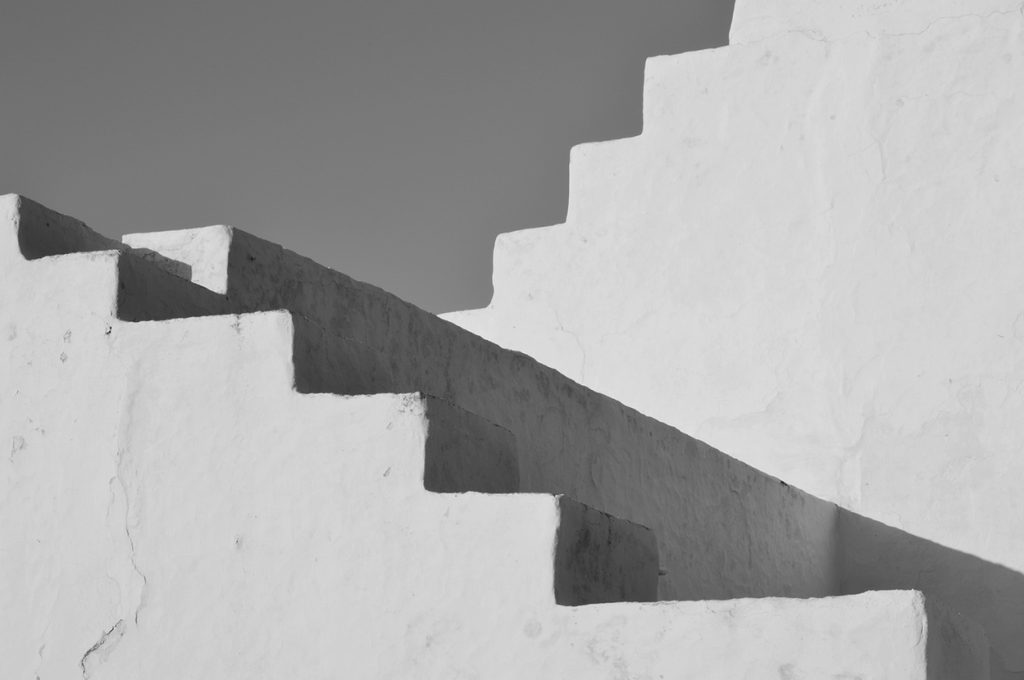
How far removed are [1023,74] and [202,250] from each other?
13.3 ft

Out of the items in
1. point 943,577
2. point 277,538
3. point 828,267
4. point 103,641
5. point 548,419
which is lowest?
point 103,641

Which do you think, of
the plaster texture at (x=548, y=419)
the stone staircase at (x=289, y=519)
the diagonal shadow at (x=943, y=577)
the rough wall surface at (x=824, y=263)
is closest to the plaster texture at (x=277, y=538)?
the stone staircase at (x=289, y=519)

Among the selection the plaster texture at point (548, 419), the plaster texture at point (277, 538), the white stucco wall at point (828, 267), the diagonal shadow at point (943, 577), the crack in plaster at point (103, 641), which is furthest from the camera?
the white stucco wall at point (828, 267)

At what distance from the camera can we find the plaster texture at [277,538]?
2.79 m

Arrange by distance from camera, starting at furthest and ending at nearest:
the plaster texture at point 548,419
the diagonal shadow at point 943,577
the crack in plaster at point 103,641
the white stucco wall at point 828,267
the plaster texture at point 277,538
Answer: the white stucco wall at point 828,267 → the diagonal shadow at point 943,577 → the plaster texture at point 548,419 → the crack in plaster at point 103,641 → the plaster texture at point 277,538

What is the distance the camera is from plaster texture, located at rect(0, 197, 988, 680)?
279 centimetres

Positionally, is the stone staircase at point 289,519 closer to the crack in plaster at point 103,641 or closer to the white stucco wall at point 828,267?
the crack in plaster at point 103,641

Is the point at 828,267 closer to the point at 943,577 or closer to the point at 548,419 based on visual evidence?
the point at 943,577

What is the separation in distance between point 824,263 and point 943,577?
1.46 meters

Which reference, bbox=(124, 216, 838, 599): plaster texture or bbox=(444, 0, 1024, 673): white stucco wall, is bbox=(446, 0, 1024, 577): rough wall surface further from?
bbox=(124, 216, 838, 599): plaster texture

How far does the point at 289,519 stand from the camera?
3203 mm

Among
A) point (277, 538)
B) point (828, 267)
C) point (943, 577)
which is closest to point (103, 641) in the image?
point (277, 538)

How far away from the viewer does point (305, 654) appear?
3125mm

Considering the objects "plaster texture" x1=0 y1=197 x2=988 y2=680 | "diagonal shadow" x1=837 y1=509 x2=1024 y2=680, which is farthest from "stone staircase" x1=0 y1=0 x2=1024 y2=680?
"diagonal shadow" x1=837 y1=509 x2=1024 y2=680
